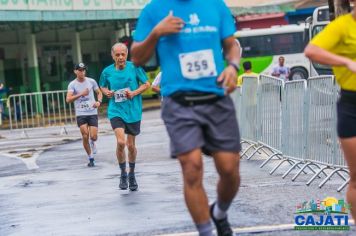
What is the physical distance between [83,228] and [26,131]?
64.9ft

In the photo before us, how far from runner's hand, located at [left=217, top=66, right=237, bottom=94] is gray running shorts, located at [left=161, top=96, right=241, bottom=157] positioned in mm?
147

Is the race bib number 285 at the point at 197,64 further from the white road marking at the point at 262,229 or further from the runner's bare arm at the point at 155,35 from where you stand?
the white road marking at the point at 262,229

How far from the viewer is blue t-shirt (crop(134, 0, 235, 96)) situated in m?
5.75

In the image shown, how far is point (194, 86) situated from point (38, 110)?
2240 centimetres

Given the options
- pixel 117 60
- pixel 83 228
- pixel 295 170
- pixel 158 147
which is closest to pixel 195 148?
pixel 83 228

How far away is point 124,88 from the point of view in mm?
10820

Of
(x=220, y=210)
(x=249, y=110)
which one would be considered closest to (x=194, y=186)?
(x=220, y=210)

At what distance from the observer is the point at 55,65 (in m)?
38.2

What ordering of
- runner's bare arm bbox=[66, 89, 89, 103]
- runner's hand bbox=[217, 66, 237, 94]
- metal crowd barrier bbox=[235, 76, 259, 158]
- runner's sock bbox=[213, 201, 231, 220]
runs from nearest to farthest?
runner's hand bbox=[217, 66, 237, 94] < runner's sock bbox=[213, 201, 231, 220] < metal crowd barrier bbox=[235, 76, 259, 158] < runner's bare arm bbox=[66, 89, 89, 103]

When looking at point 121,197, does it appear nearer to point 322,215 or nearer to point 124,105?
point 124,105

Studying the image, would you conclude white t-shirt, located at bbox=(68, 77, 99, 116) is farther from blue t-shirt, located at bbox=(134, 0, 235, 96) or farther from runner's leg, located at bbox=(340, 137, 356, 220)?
runner's leg, located at bbox=(340, 137, 356, 220)

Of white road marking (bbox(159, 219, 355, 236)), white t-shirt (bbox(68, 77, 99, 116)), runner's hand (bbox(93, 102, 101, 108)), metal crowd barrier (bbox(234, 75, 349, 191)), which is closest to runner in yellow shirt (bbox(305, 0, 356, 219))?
white road marking (bbox(159, 219, 355, 236))

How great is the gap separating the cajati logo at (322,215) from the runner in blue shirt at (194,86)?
4.53 ft

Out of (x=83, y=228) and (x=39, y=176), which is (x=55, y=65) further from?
(x=83, y=228)
